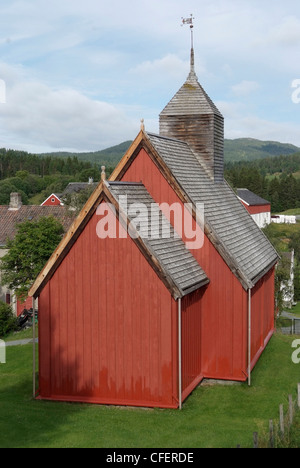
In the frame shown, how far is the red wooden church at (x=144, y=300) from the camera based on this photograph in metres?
15.6

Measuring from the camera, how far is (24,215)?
49.7 metres

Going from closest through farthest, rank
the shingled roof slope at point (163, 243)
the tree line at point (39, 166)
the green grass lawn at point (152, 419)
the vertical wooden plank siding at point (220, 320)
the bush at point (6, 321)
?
the green grass lawn at point (152, 419), the shingled roof slope at point (163, 243), the vertical wooden plank siding at point (220, 320), the bush at point (6, 321), the tree line at point (39, 166)

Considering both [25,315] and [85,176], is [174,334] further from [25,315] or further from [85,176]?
[85,176]

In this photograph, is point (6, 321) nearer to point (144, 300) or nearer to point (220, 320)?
point (220, 320)

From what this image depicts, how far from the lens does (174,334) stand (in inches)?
605

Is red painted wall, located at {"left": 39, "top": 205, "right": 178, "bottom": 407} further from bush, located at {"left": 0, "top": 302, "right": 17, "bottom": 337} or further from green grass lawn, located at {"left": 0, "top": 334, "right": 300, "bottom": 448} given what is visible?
bush, located at {"left": 0, "top": 302, "right": 17, "bottom": 337}

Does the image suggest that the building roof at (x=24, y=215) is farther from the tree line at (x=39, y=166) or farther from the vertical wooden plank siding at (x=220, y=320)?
the tree line at (x=39, y=166)

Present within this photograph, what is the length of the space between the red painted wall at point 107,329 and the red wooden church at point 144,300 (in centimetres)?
3

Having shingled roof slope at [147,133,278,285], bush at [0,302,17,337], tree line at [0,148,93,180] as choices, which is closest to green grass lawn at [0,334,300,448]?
shingled roof slope at [147,133,278,285]

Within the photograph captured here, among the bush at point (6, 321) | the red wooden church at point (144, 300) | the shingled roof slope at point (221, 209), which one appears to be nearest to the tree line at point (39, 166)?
the bush at point (6, 321)

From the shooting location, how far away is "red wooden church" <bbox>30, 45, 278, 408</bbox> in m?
15.6

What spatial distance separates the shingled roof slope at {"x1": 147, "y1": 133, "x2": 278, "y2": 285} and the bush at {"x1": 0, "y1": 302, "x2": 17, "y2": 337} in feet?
54.3

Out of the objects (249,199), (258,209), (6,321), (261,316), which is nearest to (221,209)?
(261,316)
